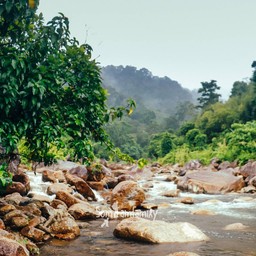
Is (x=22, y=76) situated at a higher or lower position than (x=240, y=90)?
lower

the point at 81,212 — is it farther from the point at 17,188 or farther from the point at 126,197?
the point at 17,188

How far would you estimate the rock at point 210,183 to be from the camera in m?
15.8

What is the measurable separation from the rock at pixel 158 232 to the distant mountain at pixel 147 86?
14745 centimetres

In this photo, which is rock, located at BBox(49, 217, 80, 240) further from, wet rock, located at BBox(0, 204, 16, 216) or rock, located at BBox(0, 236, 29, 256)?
rock, located at BBox(0, 236, 29, 256)

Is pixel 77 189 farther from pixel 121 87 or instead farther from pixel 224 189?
pixel 121 87

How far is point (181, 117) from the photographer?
89.7m

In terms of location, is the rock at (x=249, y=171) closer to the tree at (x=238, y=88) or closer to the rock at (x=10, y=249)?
the rock at (x=10, y=249)

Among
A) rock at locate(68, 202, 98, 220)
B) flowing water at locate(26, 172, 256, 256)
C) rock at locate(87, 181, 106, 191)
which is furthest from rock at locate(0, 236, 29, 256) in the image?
rock at locate(87, 181, 106, 191)

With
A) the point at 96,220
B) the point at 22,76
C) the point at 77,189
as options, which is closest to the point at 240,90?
the point at 77,189

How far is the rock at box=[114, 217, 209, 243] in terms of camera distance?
6.67 metres

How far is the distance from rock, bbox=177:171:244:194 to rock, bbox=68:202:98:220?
771 cm

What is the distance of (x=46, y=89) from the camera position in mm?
5676

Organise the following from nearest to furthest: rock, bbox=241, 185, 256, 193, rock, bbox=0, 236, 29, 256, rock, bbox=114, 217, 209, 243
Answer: rock, bbox=0, 236, 29, 256
rock, bbox=114, 217, 209, 243
rock, bbox=241, 185, 256, 193

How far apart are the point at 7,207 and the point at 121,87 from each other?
159 metres
